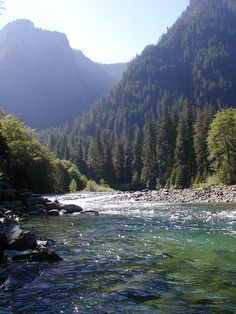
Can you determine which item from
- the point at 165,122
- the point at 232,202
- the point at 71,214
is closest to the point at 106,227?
the point at 71,214

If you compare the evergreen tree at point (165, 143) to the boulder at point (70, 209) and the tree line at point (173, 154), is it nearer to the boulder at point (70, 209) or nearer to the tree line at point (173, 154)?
the tree line at point (173, 154)

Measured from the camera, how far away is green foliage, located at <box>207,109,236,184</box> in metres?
65.9

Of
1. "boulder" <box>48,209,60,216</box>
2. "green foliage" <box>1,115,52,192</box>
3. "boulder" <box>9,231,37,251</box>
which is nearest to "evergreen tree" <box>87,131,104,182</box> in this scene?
"green foliage" <box>1,115,52,192</box>

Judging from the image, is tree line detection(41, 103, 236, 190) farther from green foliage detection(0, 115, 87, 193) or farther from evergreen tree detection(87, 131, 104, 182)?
green foliage detection(0, 115, 87, 193)

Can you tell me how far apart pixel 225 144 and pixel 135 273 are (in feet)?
195

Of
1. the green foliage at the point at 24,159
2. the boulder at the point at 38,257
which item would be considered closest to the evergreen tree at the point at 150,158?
the green foliage at the point at 24,159

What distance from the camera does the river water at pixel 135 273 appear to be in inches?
392

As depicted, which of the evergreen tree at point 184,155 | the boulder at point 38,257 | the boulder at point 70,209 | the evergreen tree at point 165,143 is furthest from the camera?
the evergreen tree at point 165,143

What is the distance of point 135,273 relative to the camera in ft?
43.0

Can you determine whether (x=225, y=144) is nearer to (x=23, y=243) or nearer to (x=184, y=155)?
(x=184, y=155)

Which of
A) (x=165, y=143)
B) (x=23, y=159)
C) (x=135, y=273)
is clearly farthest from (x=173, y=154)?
(x=135, y=273)

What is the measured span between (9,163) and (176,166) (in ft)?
172

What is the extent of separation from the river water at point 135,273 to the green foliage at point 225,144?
44.1 metres

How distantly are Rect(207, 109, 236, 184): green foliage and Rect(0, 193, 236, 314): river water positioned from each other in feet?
145
